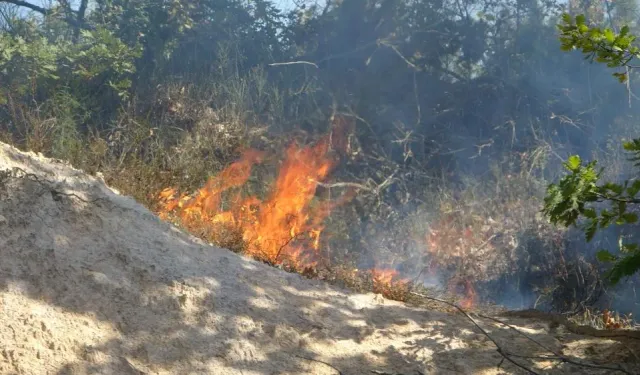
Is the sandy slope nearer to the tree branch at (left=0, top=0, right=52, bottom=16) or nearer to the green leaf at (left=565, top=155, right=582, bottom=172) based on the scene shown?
the green leaf at (left=565, top=155, right=582, bottom=172)

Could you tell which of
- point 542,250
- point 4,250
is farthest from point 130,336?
point 542,250

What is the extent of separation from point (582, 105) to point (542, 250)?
4.67 m

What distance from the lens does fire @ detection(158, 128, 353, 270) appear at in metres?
6.51

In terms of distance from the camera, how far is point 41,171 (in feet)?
15.9

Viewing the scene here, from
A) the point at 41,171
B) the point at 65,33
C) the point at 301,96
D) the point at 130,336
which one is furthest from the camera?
the point at 65,33

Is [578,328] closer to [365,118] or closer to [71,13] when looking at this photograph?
[365,118]

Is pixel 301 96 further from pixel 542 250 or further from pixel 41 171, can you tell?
pixel 41 171

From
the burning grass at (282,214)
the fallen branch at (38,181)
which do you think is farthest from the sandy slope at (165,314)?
the burning grass at (282,214)

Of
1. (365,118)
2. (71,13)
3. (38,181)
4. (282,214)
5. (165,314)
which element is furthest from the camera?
(71,13)

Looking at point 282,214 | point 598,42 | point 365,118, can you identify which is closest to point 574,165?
point 598,42

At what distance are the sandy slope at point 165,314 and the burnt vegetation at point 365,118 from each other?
2981mm

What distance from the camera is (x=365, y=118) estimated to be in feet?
40.3

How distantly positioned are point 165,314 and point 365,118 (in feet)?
28.7

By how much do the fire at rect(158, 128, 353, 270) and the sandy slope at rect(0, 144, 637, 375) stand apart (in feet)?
4.45
